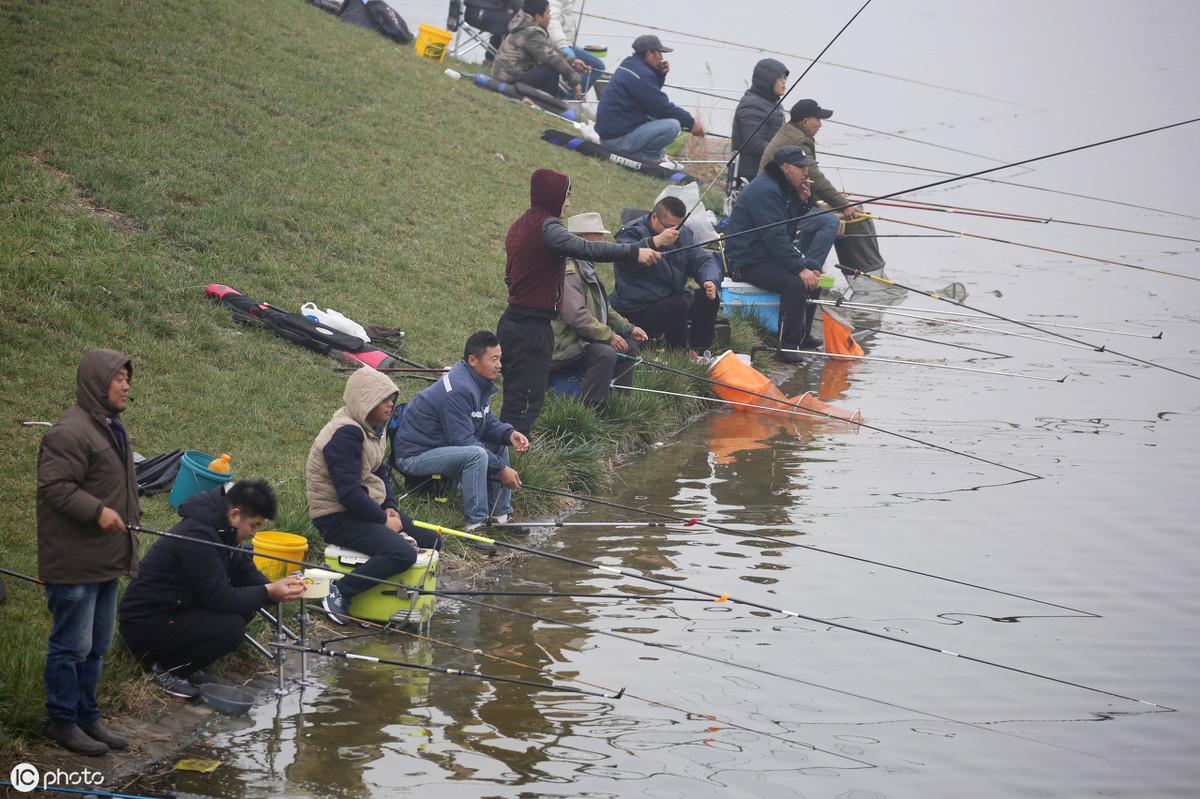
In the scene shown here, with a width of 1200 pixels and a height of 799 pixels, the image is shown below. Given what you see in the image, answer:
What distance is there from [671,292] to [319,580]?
5.47 m

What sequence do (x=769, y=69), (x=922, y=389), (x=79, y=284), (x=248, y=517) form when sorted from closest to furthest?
(x=248, y=517) → (x=79, y=284) → (x=922, y=389) → (x=769, y=69)

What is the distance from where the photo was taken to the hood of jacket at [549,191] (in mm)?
8102

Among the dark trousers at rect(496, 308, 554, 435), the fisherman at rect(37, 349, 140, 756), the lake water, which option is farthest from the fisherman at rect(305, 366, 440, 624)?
the dark trousers at rect(496, 308, 554, 435)

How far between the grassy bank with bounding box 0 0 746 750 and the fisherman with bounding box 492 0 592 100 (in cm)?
217

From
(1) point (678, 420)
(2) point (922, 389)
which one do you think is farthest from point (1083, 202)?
(1) point (678, 420)

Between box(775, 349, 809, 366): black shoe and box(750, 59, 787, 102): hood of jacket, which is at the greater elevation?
box(750, 59, 787, 102): hood of jacket

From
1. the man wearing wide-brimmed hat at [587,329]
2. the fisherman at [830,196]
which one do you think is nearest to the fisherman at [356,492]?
the man wearing wide-brimmed hat at [587,329]

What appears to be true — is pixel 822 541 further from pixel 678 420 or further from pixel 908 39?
pixel 908 39

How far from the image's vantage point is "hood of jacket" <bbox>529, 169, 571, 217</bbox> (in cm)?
810

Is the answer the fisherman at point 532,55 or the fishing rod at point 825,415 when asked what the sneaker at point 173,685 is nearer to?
the fishing rod at point 825,415

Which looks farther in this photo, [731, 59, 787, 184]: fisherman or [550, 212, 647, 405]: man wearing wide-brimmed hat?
[731, 59, 787, 184]: fisherman

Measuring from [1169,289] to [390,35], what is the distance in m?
9.70

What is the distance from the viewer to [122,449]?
4883 millimetres

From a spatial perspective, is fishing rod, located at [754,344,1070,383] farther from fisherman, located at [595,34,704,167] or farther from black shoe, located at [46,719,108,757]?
black shoe, located at [46,719,108,757]
